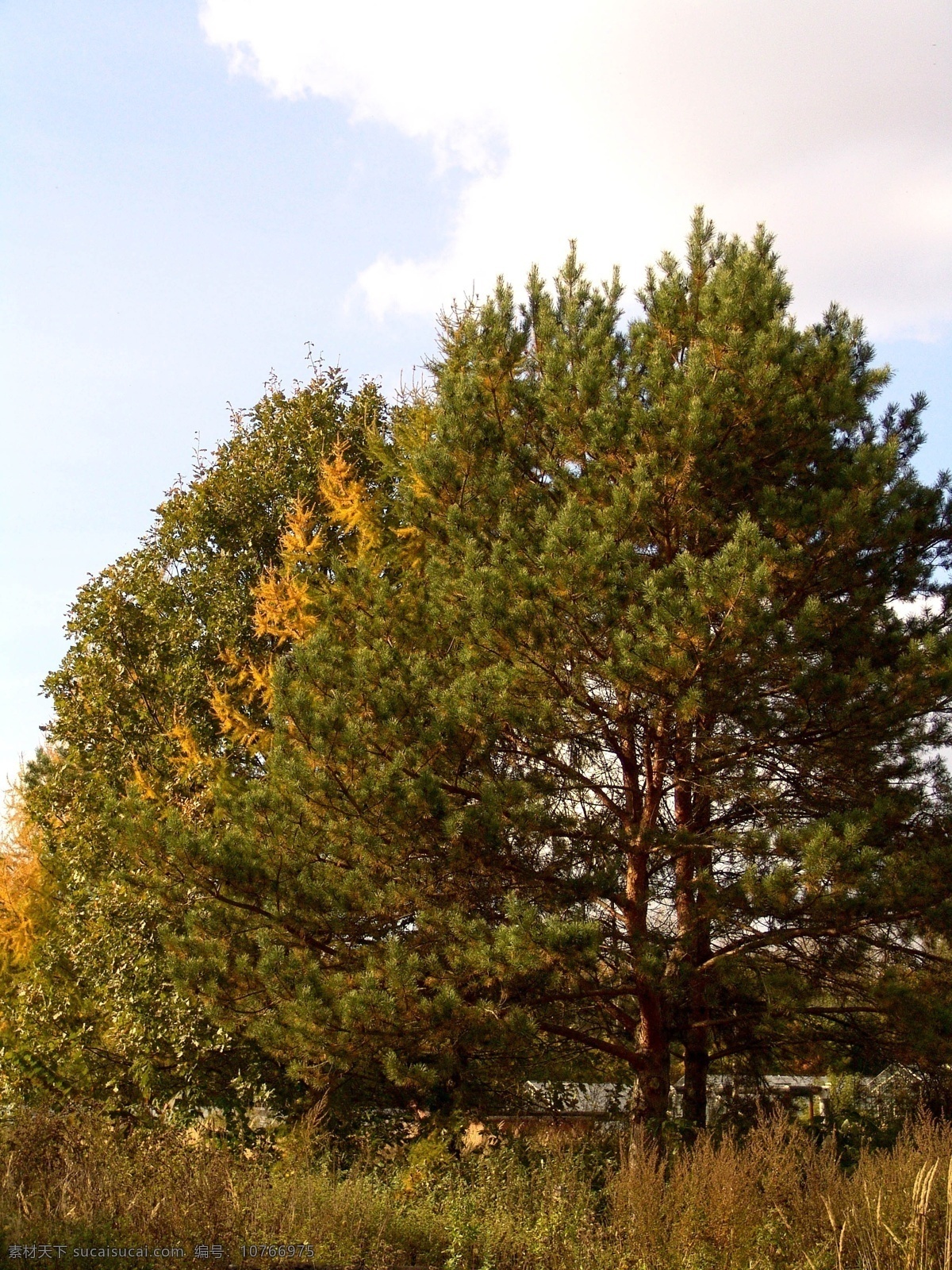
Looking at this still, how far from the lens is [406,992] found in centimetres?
948

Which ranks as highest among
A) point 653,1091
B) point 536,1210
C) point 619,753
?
point 619,753

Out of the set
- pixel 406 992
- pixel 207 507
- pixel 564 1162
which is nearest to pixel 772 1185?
pixel 564 1162

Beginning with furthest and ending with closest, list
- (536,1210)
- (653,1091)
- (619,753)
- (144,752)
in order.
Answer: (144,752) < (619,753) < (653,1091) < (536,1210)

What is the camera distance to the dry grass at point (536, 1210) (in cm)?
720

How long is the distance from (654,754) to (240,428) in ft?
29.2

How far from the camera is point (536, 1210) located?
331 inches

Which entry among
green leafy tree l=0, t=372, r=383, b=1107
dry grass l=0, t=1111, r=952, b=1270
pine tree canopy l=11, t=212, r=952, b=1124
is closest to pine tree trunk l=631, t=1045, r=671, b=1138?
pine tree canopy l=11, t=212, r=952, b=1124

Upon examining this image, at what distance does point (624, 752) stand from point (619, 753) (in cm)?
6

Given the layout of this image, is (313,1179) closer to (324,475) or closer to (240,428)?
(324,475)

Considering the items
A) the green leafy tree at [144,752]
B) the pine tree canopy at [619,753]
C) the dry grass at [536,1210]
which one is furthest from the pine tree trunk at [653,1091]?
the green leafy tree at [144,752]

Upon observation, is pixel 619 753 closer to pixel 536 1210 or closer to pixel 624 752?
pixel 624 752

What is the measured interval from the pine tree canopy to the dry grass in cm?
139

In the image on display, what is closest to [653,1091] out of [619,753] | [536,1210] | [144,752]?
[536,1210]

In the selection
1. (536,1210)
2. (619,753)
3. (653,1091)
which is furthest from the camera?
(619,753)
